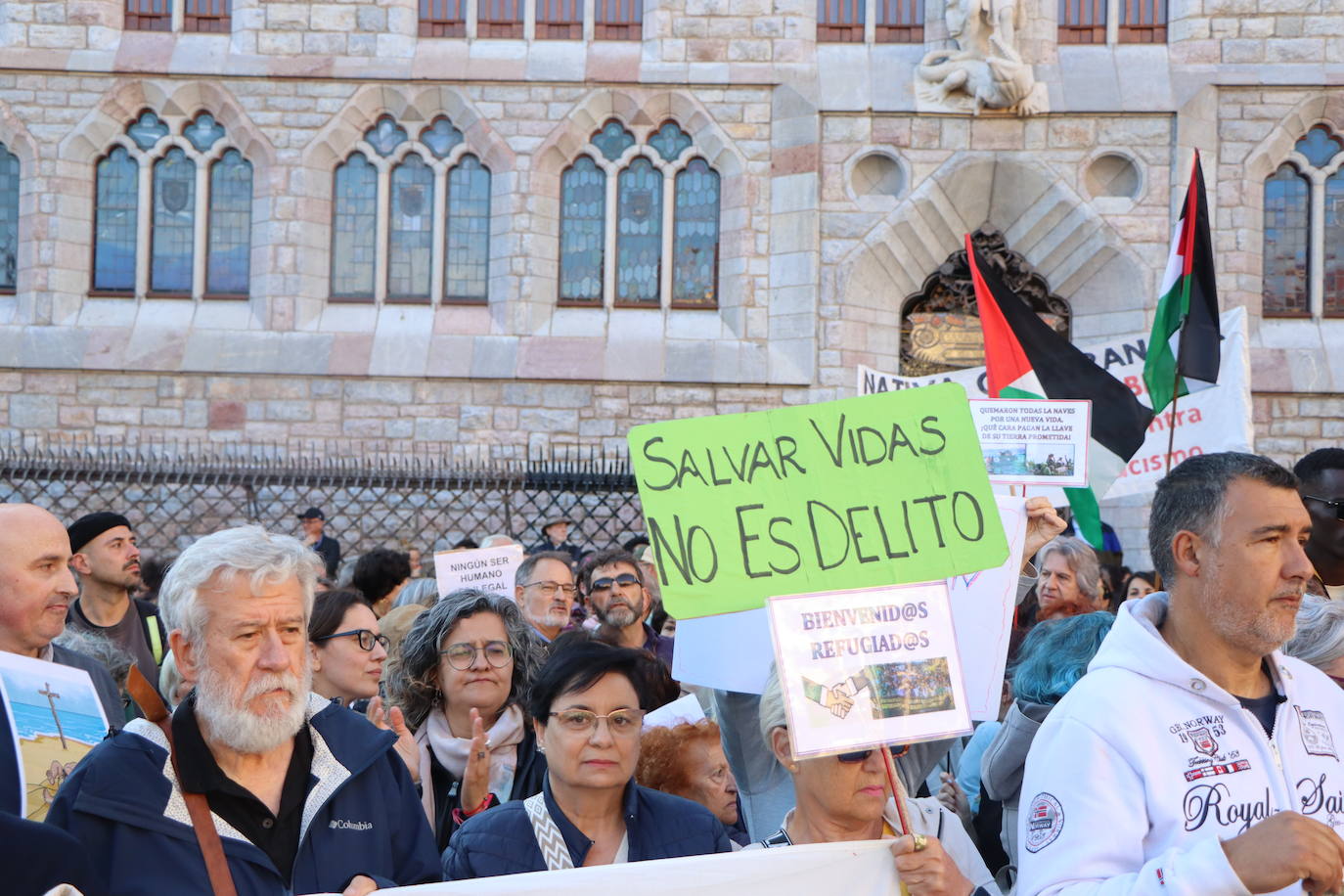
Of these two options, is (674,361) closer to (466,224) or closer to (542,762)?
(466,224)

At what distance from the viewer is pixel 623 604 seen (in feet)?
21.0

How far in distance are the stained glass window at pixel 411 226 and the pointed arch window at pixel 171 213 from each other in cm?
153

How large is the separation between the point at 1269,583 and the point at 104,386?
13.9 m

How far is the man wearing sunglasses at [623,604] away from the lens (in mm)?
6355

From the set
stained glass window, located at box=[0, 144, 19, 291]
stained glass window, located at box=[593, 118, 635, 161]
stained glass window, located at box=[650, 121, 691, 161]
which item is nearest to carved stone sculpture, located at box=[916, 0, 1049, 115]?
stained glass window, located at box=[650, 121, 691, 161]

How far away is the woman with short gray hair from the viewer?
3561mm

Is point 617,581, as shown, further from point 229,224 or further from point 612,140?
point 229,224

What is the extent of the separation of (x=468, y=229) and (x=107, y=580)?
9.92 metres

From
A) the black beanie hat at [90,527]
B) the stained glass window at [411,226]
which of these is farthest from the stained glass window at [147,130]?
the black beanie hat at [90,527]

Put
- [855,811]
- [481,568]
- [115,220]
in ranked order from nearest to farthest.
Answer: [855,811], [481,568], [115,220]

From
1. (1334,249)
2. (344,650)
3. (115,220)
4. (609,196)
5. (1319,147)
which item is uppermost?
(1319,147)

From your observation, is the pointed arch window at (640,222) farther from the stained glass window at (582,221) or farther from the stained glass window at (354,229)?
the stained glass window at (354,229)

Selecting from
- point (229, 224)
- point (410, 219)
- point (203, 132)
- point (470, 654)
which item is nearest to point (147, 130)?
point (203, 132)

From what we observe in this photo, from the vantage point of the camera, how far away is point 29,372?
1482 cm
